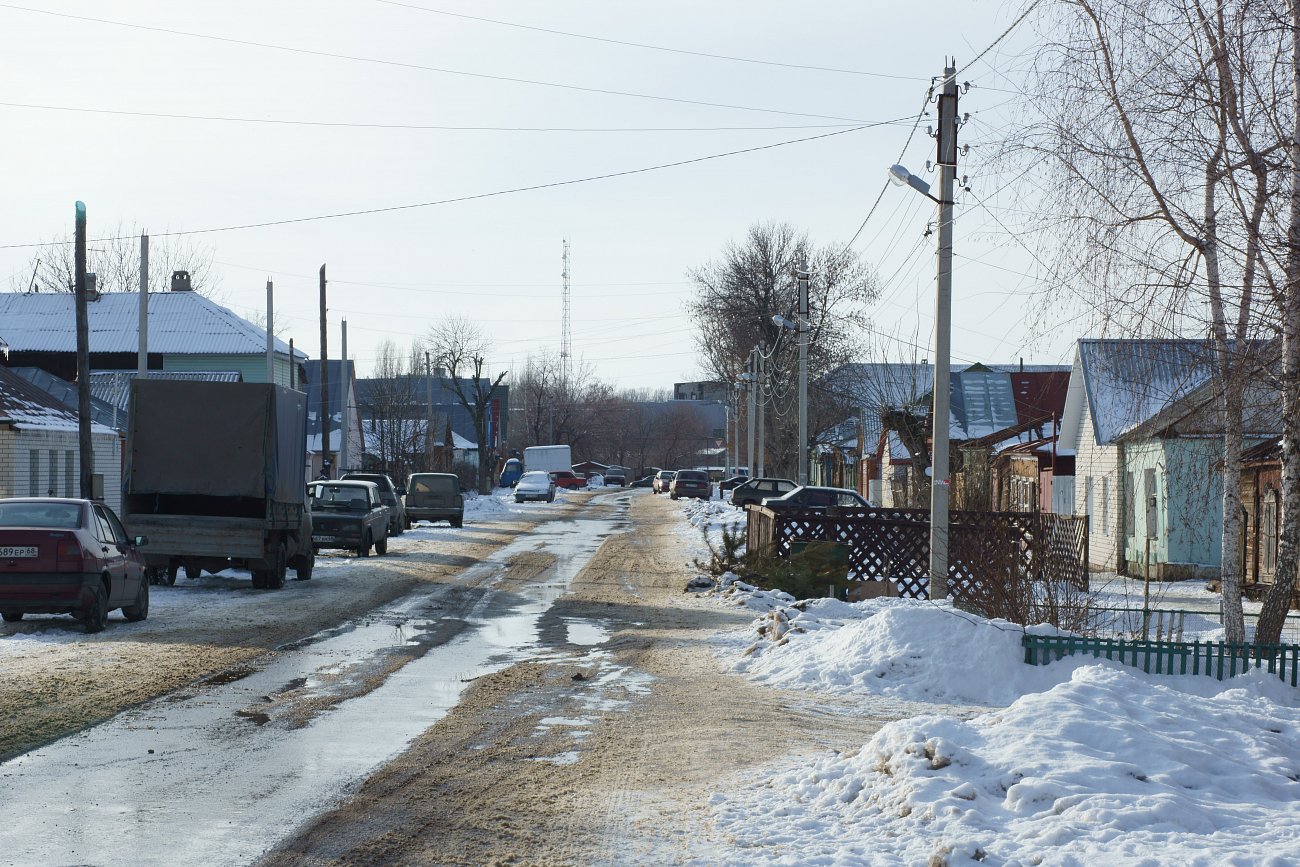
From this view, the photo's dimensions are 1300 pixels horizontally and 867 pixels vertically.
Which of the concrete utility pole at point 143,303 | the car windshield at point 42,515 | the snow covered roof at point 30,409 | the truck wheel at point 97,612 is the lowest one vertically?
the truck wheel at point 97,612

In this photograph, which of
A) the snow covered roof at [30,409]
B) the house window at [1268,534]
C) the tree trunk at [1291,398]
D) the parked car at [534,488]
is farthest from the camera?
the parked car at [534,488]

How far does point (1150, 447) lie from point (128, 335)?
4528 centimetres

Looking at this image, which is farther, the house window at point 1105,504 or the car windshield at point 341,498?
the house window at point 1105,504

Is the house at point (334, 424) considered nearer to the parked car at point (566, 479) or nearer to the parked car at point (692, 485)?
the parked car at point (692, 485)

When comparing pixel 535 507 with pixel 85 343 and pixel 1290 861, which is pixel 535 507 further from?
pixel 1290 861

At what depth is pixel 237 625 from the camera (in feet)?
53.1

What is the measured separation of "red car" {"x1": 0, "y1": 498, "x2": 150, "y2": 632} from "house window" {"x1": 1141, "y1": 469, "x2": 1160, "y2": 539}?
2062 cm

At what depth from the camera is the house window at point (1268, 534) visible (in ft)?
77.1

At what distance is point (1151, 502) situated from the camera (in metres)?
27.6

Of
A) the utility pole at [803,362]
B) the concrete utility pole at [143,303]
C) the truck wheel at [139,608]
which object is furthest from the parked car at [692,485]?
the truck wheel at [139,608]

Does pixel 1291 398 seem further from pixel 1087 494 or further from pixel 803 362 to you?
pixel 803 362

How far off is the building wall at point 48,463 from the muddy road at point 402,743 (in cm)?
2046

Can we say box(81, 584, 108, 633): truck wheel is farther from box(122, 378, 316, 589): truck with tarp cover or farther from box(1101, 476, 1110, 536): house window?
box(1101, 476, 1110, 536): house window

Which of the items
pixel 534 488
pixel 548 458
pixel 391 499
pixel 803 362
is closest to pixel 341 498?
pixel 391 499
